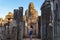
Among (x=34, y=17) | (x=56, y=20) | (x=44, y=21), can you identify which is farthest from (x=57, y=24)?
(x=34, y=17)

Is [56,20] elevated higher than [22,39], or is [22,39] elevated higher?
[56,20]

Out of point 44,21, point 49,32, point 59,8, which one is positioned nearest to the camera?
point 59,8

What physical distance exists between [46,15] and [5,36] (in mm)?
3896

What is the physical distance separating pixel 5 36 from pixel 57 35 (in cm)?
1012

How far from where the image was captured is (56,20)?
9453 mm

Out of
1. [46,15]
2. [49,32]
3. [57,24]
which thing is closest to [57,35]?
[57,24]

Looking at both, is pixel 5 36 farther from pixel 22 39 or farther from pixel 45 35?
pixel 45 35

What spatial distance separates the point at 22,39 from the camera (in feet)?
58.5

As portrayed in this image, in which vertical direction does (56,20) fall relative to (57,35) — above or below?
above

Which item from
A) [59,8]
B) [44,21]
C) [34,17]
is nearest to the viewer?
[59,8]

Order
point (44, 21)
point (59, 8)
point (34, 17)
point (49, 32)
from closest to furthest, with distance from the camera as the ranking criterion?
point (59, 8)
point (49, 32)
point (44, 21)
point (34, 17)

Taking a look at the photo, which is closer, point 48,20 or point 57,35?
point 57,35

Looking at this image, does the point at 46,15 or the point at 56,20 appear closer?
the point at 56,20

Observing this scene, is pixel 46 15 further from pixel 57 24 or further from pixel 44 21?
pixel 57 24
